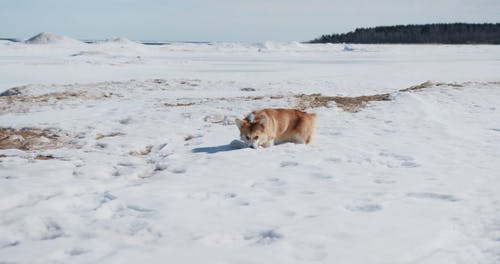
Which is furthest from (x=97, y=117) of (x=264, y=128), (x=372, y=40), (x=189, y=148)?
(x=372, y=40)

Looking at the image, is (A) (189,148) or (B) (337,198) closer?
(B) (337,198)

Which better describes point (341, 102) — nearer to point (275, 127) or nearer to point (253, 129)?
point (275, 127)

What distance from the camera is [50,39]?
62188mm

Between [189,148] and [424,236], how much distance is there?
179 inches

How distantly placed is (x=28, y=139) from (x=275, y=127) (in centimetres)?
445

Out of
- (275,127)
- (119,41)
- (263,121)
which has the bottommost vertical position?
(275,127)

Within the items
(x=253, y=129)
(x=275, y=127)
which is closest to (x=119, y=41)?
(x=275, y=127)

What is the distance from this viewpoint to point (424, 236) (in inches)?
166

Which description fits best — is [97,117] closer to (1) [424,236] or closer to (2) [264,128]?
(2) [264,128]

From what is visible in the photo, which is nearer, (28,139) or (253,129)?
(253,129)

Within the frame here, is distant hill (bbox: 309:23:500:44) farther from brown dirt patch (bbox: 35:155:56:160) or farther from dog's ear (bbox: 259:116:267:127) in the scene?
brown dirt patch (bbox: 35:155:56:160)

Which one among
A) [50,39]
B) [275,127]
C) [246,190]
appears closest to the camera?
[246,190]

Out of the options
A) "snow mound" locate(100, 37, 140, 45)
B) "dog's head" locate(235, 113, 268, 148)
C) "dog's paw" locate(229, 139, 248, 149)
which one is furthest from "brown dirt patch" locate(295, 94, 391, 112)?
"snow mound" locate(100, 37, 140, 45)

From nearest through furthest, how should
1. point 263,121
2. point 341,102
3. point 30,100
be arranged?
point 263,121 < point 341,102 < point 30,100
